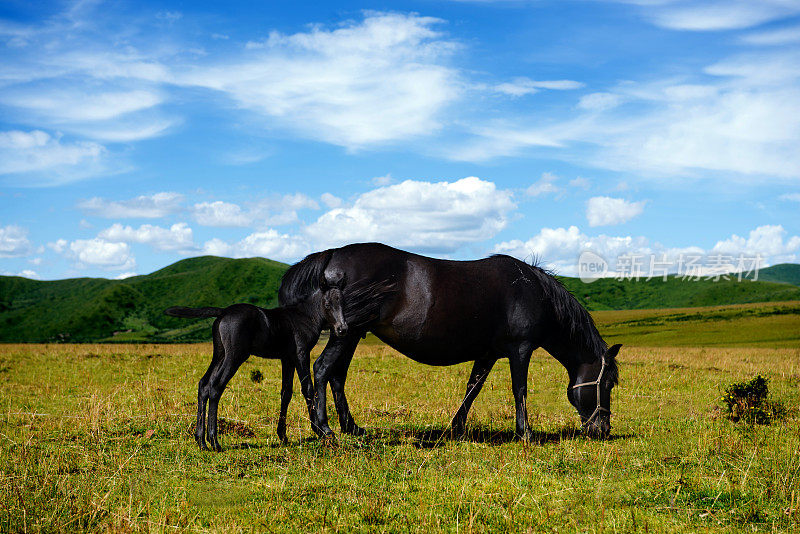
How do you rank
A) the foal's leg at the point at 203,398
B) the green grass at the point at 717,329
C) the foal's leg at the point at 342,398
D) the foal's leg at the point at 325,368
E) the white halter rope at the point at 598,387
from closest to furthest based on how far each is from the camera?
the foal's leg at the point at 203,398 → the foal's leg at the point at 325,368 → the foal's leg at the point at 342,398 → the white halter rope at the point at 598,387 → the green grass at the point at 717,329

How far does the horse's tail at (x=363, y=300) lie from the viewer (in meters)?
9.82

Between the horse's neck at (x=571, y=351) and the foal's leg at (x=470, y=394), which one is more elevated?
the horse's neck at (x=571, y=351)

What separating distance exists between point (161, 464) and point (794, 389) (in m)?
17.4

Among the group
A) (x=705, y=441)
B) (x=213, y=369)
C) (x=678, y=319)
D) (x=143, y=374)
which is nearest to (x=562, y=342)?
(x=705, y=441)

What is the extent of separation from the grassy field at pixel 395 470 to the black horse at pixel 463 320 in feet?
3.02

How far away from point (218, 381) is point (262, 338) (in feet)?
3.16

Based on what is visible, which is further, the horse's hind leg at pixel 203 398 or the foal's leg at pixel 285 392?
the foal's leg at pixel 285 392

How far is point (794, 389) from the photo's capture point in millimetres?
17422

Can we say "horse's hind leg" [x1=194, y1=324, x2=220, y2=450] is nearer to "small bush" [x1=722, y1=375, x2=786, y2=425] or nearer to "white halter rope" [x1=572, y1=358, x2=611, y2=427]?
"white halter rope" [x1=572, y1=358, x2=611, y2=427]

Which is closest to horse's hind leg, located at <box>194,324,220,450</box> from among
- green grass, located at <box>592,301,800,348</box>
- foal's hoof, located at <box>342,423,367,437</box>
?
foal's hoof, located at <box>342,423,367,437</box>

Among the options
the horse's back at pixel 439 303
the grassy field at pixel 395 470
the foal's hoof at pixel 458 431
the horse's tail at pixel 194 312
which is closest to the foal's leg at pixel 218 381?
the grassy field at pixel 395 470

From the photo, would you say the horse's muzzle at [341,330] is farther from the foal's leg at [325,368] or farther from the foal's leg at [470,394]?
the foal's leg at [470,394]

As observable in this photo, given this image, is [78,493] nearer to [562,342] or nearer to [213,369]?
[213,369]

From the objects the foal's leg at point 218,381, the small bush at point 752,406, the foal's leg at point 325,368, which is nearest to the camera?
the foal's leg at point 218,381
